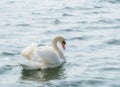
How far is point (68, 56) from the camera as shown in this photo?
594 inches

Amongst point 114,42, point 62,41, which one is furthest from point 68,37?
point 62,41

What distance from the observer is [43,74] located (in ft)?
45.5

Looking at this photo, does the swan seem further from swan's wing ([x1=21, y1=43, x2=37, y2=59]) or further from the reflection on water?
the reflection on water

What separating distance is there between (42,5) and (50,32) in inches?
198

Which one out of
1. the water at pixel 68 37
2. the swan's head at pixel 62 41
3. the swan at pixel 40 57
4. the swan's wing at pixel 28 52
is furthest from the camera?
the swan's head at pixel 62 41

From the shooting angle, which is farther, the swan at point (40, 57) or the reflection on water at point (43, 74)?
the swan at point (40, 57)

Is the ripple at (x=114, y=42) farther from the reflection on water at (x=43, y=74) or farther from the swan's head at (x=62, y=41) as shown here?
the reflection on water at (x=43, y=74)

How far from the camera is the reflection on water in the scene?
44.1ft

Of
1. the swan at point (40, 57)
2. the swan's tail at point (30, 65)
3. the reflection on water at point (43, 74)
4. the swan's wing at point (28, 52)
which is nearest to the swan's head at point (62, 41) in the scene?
the swan at point (40, 57)

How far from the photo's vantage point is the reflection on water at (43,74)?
1344 centimetres

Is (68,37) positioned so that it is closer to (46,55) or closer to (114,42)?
(114,42)

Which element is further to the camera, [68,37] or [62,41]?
[68,37]

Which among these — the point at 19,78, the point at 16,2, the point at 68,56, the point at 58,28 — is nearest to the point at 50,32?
the point at 58,28

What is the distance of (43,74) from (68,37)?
10.8ft
